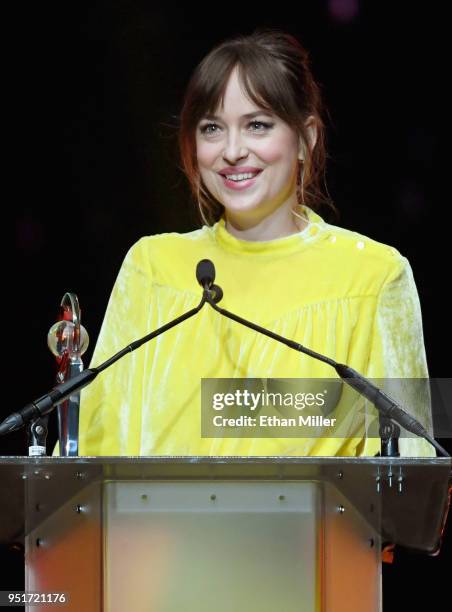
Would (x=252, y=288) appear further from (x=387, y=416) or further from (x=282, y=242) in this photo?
(x=387, y=416)

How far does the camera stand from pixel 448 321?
2.80 meters

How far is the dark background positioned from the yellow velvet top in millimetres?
74

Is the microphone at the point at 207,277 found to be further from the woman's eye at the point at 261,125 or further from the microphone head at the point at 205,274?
the woman's eye at the point at 261,125

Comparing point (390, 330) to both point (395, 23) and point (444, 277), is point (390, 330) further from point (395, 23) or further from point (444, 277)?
point (395, 23)

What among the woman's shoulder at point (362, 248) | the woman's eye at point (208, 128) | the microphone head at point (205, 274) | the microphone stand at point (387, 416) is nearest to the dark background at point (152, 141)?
the woman's shoulder at point (362, 248)

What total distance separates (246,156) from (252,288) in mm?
295

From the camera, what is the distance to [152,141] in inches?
114

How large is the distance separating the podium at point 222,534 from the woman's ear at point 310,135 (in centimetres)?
114

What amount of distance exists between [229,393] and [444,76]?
0.90 m

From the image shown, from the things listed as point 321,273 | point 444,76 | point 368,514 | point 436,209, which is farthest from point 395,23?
point 368,514

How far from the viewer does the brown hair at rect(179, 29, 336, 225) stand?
2.69m

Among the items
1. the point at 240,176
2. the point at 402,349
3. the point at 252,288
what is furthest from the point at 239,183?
the point at 402,349

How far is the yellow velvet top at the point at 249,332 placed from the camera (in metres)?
Answer: 2.66

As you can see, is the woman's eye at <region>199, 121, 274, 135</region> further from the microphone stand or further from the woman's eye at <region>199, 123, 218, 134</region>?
the microphone stand
